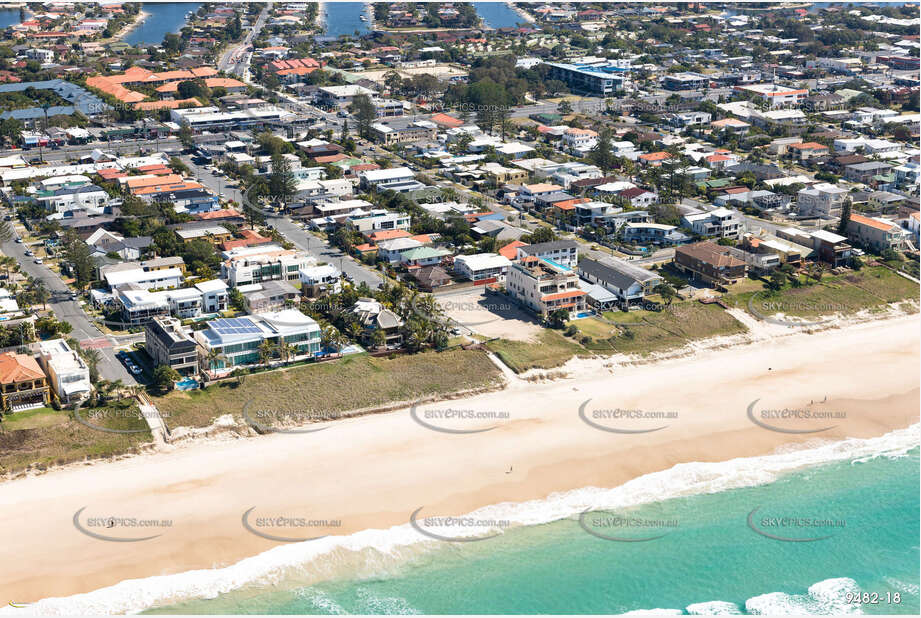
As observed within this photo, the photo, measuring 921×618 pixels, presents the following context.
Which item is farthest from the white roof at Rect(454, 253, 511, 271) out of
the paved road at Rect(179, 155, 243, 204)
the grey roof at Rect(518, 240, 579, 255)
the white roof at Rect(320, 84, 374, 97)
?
the white roof at Rect(320, 84, 374, 97)

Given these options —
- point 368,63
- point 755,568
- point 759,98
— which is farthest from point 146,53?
point 755,568

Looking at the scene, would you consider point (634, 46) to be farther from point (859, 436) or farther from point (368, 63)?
point (859, 436)

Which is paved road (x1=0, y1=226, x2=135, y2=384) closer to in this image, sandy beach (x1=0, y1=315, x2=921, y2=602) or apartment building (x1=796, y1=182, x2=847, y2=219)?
sandy beach (x1=0, y1=315, x2=921, y2=602)

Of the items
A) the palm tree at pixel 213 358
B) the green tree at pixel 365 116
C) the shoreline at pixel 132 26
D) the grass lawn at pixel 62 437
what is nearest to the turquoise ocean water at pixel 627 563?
the grass lawn at pixel 62 437

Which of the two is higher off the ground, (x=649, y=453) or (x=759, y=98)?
(x=759, y=98)

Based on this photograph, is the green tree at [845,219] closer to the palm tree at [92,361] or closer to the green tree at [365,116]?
the green tree at [365,116]
